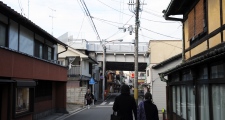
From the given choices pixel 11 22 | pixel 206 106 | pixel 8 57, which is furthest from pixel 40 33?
pixel 206 106

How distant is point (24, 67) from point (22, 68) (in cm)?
25

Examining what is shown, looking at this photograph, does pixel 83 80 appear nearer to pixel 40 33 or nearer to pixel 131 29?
pixel 131 29

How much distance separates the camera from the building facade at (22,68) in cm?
1214

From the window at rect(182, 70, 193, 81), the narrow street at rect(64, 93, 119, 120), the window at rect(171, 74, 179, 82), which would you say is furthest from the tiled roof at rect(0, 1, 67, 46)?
the window at rect(171, 74, 179, 82)

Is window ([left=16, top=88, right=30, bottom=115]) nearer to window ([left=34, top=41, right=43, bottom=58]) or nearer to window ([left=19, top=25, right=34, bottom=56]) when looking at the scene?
window ([left=19, top=25, right=34, bottom=56])

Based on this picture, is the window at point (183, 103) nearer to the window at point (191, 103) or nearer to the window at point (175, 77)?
the window at point (191, 103)

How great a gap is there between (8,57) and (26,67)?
2185 millimetres

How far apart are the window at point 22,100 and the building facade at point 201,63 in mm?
6699

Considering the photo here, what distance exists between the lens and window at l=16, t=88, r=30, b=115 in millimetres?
13266

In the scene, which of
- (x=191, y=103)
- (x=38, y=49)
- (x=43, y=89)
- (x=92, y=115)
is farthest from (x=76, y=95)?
(x=191, y=103)

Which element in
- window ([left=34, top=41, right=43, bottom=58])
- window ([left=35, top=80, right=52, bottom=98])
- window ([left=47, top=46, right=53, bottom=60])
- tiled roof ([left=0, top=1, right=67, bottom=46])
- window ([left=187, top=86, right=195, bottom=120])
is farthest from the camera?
window ([left=47, top=46, right=53, bottom=60])

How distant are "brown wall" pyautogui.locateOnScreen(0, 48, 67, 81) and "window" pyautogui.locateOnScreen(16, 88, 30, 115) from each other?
2.09 feet

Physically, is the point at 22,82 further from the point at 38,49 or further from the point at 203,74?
the point at 203,74

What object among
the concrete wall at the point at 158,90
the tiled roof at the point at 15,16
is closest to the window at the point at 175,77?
the tiled roof at the point at 15,16
